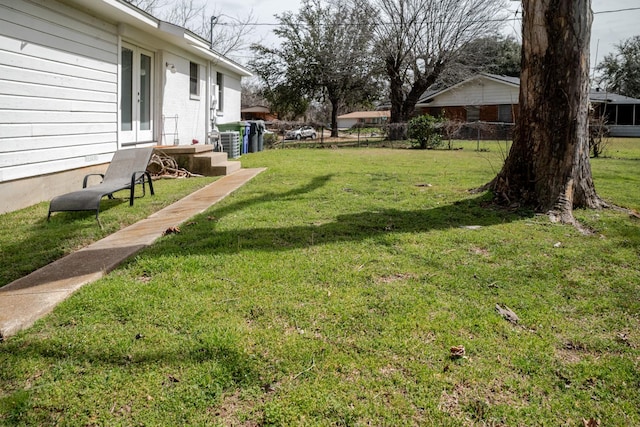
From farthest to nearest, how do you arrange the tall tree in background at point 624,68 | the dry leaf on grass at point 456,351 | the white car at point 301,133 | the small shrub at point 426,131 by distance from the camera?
the tall tree in background at point 624,68, the white car at point 301,133, the small shrub at point 426,131, the dry leaf on grass at point 456,351

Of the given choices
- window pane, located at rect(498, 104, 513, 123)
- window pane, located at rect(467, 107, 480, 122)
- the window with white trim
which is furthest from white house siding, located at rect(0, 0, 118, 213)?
window pane, located at rect(467, 107, 480, 122)

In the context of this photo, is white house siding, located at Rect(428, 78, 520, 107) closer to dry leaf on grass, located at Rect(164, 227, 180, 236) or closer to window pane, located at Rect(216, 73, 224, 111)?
window pane, located at Rect(216, 73, 224, 111)

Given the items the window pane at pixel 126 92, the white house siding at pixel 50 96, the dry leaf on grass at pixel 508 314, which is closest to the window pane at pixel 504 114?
the window pane at pixel 126 92

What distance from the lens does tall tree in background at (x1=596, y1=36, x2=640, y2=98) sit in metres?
41.6

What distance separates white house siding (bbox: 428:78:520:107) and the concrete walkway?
1143 inches

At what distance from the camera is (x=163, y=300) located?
3146 mm

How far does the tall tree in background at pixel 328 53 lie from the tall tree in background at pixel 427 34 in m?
1.44

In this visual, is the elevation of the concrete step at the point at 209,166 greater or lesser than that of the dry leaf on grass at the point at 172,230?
greater

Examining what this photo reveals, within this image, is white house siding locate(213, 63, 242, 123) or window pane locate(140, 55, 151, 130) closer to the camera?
window pane locate(140, 55, 151, 130)

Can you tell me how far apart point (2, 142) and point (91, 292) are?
391 cm

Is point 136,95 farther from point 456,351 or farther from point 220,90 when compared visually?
point 456,351

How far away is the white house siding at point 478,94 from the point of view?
30.9 metres

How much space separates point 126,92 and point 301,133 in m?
25.7

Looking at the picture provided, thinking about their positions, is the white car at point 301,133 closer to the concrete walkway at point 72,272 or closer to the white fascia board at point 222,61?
the white fascia board at point 222,61
